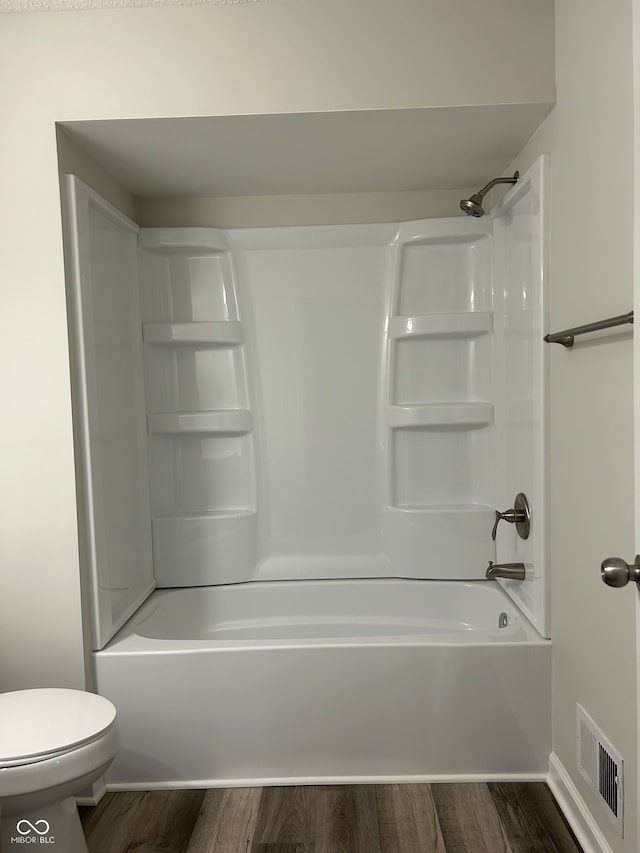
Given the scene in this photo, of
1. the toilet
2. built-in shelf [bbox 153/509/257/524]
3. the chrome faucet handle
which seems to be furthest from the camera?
built-in shelf [bbox 153/509/257/524]

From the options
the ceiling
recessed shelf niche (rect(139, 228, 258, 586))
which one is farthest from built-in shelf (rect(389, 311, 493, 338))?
recessed shelf niche (rect(139, 228, 258, 586))

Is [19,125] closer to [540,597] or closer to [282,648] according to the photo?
[282,648]

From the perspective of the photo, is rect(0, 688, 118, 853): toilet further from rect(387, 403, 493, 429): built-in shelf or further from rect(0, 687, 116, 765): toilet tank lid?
rect(387, 403, 493, 429): built-in shelf

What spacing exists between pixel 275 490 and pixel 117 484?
2.46 ft

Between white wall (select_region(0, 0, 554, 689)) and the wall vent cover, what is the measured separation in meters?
1.78

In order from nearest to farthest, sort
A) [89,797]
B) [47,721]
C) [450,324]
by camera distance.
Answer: [47,721]
[89,797]
[450,324]

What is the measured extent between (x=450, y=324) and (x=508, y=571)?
3.37ft

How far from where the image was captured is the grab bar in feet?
5.68

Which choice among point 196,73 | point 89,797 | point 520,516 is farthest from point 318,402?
point 89,797

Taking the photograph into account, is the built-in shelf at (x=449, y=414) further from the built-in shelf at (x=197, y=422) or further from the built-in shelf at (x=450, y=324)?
the built-in shelf at (x=197, y=422)

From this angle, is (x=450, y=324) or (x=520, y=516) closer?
(x=520, y=516)

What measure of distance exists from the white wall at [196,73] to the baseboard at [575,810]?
192 centimetres

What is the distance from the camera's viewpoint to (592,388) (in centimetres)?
205

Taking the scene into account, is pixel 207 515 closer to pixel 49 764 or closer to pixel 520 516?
pixel 520 516
